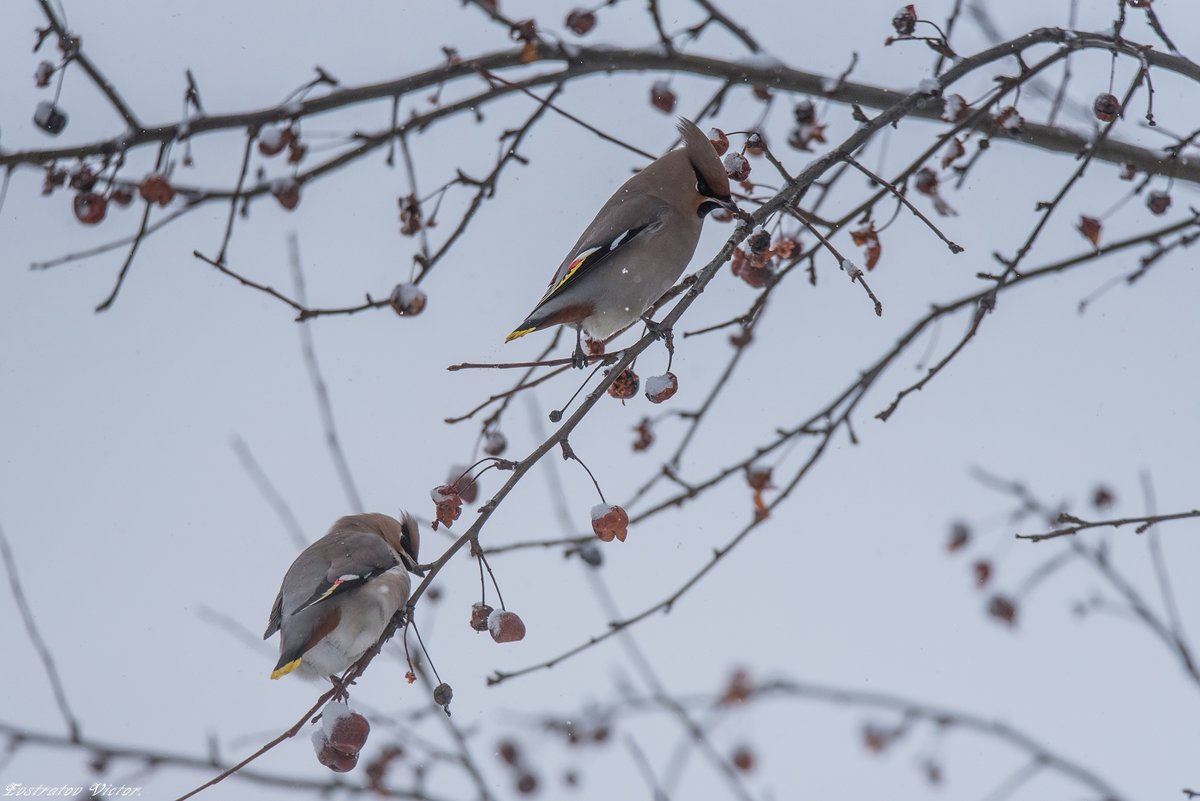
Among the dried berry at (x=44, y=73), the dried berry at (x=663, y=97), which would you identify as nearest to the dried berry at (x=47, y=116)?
the dried berry at (x=44, y=73)

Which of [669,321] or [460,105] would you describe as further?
[460,105]

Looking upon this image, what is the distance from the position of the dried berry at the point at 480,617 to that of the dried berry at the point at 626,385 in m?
0.60

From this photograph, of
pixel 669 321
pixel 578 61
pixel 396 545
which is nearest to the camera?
pixel 669 321

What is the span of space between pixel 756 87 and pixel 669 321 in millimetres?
1469

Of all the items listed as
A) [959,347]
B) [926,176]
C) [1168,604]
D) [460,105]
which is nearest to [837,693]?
[1168,604]

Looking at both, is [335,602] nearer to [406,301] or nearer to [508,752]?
[406,301]

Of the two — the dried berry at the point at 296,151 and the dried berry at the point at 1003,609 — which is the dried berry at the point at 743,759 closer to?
the dried berry at the point at 1003,609

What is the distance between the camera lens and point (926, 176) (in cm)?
362

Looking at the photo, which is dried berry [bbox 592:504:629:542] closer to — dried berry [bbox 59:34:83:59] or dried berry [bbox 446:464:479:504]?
dried berry [bbox 446:464:479:504]

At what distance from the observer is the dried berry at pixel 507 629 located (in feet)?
8.68

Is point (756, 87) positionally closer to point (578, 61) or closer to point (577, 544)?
point (578, 61)

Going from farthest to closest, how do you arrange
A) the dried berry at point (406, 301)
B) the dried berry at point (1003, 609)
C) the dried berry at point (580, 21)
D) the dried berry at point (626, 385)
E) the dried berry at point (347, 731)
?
the dried berry at point (1003, 609), the dried berry at point (580, 21), the dried berry at point (406, 301), the dried berry at point (626, 385), the dried berry at point (347, 731)

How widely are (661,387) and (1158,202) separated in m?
1.90

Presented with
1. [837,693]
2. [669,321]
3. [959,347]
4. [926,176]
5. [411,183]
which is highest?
[926,176]
